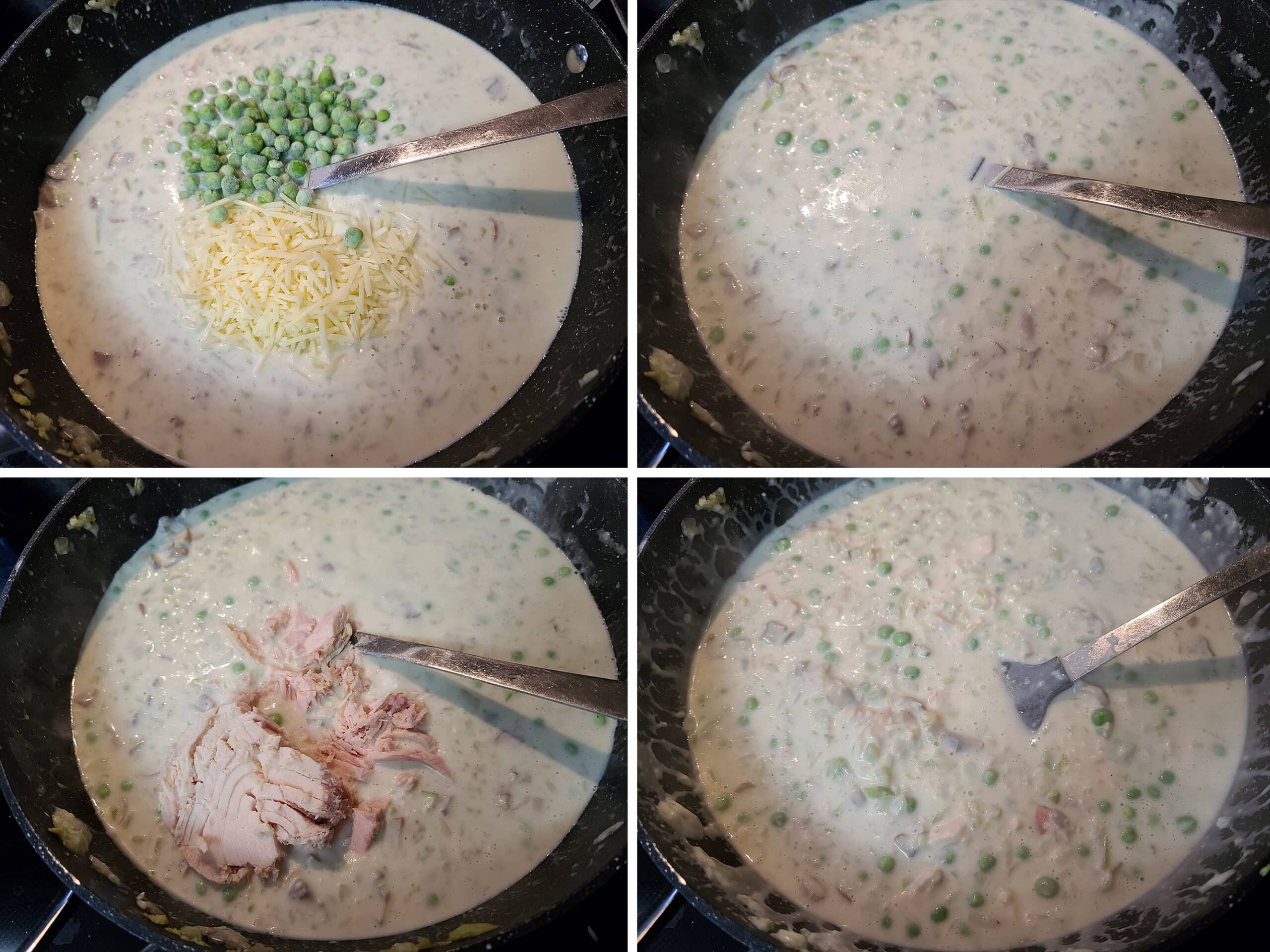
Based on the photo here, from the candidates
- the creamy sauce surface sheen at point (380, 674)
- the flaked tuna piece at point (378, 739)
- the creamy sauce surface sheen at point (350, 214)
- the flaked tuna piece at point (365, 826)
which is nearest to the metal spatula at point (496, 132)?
the creamy sauce surface sheen at point (350, 214)

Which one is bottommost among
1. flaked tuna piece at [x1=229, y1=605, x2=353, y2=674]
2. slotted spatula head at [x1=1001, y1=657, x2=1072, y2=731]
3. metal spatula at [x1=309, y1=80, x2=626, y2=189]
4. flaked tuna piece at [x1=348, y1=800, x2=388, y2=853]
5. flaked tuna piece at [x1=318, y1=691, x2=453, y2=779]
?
flaked tuna piece at [x1=348, y1=800, x2=388, y2=853]

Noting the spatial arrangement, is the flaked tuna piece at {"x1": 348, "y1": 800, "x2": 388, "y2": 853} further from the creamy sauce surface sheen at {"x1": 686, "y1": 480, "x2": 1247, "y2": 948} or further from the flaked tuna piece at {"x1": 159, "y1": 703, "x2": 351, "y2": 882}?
the creamy sauce surface sheen at {"x1": 686, "y1": 480, "x2": 1247, "y2": 948}

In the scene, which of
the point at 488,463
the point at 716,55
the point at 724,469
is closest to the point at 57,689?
the point at 488,463

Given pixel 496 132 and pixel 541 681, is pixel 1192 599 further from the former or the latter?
pixel 496 132

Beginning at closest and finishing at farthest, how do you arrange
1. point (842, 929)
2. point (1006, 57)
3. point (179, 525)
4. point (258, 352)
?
point (842, 929)
point (258, 352)
point (179, 525)
point (1006, 57)

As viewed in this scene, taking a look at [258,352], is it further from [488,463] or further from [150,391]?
[488,463]

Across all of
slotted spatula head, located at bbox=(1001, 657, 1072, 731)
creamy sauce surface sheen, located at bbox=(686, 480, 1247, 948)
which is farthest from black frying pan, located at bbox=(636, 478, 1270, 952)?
slotted spatula head, located at bbox=(1001, 657, 1072, 731)

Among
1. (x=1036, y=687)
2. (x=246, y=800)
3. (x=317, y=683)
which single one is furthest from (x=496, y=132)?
(x=1036, y=687)
